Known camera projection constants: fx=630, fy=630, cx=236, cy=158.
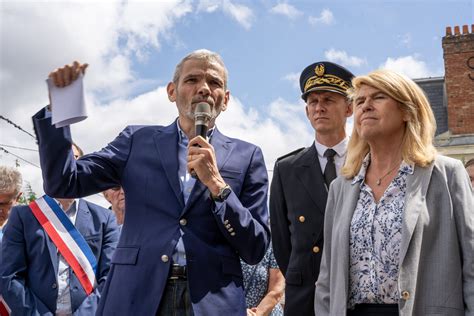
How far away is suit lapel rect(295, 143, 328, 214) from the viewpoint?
13.4ft

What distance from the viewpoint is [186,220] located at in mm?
2924

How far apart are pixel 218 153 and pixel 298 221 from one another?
1119 mm

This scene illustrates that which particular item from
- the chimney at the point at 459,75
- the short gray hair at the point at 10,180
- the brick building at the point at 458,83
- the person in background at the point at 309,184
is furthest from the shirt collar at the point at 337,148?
the chimney at the point at 459,75

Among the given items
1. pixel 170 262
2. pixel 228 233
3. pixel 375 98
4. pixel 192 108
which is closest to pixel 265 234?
pixel 228 233

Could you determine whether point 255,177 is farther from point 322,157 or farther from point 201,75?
point 322,157

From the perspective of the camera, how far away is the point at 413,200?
303cm

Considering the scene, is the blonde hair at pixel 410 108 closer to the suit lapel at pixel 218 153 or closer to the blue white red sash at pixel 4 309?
the suit lapel at pixel 218 153

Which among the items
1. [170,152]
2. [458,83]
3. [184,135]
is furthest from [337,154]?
[458,83]

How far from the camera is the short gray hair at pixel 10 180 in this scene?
545 centimetres

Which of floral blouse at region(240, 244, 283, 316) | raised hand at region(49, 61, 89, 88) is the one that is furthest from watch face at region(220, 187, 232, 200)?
floral blouse at region(240, 244, 283, 316)

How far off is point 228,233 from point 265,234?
27 cm

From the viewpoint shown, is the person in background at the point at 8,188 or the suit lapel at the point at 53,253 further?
the person in background at the point at 8,188

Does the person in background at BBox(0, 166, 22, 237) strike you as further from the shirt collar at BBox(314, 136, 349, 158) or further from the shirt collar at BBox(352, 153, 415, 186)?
the shirt collar at BBox(352, 153, 415, 186)

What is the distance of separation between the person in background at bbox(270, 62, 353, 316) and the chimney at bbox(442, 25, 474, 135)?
2202 centimetres
